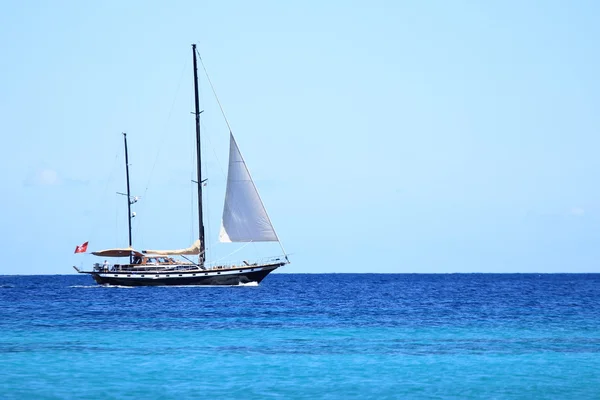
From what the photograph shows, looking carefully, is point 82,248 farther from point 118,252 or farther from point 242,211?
point 242,211

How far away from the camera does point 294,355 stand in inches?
1410

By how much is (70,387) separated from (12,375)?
3.39m

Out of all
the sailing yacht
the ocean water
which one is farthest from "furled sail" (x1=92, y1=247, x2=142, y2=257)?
the ocean water

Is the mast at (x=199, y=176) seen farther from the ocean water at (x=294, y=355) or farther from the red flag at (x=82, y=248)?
the ocean water at (x=294, y=355)

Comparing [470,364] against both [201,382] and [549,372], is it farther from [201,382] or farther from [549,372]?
[201,382]

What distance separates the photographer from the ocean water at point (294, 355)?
28016 millimetres

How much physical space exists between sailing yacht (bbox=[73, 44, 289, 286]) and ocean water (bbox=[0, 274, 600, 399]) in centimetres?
2330

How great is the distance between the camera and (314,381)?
29375mm

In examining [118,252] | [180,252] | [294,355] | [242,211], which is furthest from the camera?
[118,252]

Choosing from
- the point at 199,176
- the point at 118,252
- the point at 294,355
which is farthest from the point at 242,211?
the point at 294,355

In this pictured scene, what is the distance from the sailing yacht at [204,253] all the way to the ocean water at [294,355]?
23.3 meters

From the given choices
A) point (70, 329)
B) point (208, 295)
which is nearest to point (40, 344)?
point (70, 329)

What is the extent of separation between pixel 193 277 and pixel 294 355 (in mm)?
52954

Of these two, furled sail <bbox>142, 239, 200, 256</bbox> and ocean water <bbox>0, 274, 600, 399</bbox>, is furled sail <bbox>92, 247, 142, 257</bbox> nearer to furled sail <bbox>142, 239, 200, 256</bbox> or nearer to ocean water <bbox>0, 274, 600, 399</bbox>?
furled sail <bbox>142, 239, 200, 256</bbox>
